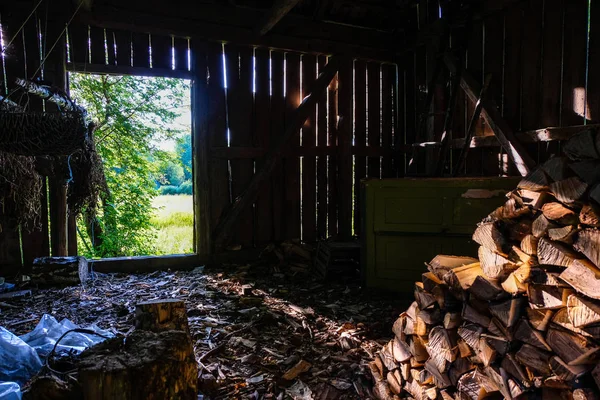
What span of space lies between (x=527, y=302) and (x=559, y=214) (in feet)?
1.59

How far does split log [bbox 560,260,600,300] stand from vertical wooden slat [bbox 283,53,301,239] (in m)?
5.31

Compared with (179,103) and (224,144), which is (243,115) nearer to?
(224,144)

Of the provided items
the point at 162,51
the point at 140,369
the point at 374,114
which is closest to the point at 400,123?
the point at 374,114

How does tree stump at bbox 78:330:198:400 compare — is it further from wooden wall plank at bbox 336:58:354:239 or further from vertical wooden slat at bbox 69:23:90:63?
wooden wall plank at bbox 336:58:354:239

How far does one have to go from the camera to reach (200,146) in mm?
6219

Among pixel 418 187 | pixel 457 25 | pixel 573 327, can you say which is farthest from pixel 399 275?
pixel 457 25

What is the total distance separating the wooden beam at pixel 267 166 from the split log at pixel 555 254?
4.89 metres

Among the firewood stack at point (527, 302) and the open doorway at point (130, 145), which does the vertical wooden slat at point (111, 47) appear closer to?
the open doorway at point (130, 145)

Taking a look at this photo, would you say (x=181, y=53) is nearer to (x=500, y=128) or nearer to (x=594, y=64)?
(x=500, y=128)

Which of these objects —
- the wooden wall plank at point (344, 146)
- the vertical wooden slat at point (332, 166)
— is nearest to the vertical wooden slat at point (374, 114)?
the wooden wall plank at point (344, 146)

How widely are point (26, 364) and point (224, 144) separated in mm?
4322

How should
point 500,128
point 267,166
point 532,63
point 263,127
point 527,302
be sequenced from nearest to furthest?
point 527,302 < point 532,63 < point 500,128 < point 267,166 < point 263,127

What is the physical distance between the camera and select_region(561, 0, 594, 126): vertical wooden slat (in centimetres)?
455

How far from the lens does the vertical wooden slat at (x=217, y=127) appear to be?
631 cm
